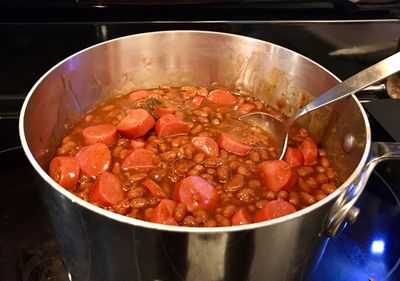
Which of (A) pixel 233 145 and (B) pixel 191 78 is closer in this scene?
(A) pixel 233 145

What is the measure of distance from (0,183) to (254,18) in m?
1.05

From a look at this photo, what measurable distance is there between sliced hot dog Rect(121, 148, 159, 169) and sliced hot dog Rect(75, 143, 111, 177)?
0.06m

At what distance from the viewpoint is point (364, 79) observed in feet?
4.17

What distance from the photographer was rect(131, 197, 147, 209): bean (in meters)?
1.26

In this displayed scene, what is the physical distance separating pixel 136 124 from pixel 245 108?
0.42 m

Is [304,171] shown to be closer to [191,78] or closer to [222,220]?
[222,220]

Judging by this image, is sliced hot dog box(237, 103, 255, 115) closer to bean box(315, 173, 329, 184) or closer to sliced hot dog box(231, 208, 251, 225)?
bean box(315, 173, 329, 184)

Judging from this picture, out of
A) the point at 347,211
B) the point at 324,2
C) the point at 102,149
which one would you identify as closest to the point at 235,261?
the point at 347,211

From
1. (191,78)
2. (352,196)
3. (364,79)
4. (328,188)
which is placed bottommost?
(328,188)

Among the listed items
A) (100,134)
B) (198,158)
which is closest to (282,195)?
(198,158)

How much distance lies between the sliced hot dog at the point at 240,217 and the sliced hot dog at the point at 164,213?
17 cm

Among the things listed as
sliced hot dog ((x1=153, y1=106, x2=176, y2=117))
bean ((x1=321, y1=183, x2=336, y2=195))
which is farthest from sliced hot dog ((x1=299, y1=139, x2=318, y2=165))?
sliced hot dog ((x1=153, y1=106, x2=176, y2=117))

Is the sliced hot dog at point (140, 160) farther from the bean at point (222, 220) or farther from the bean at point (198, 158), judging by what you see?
the bean at point (222, 220)

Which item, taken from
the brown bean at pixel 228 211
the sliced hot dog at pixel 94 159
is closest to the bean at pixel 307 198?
the brown bean at pixel 228 211
